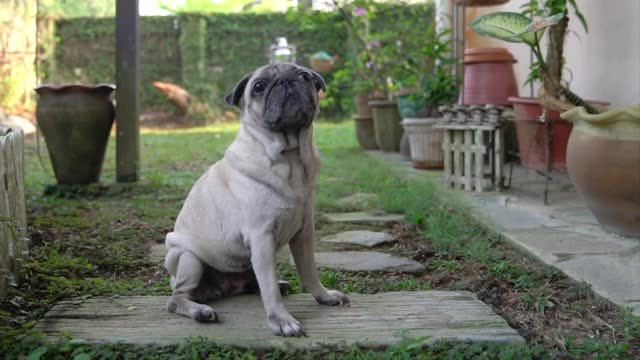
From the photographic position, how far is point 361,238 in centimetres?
435

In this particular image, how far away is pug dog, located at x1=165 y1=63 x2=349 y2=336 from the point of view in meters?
2.59

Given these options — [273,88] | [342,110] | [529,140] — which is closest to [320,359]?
[273,88]

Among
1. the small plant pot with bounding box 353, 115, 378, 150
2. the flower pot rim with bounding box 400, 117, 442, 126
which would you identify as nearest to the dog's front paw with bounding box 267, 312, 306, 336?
the flower pot rim with bounding box 400, 117, 442, 126

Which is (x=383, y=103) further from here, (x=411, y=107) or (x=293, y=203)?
(x=293, y=203)

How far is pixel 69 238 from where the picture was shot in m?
4.23

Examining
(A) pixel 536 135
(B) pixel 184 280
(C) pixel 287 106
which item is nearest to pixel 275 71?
(C) pixel 287 106

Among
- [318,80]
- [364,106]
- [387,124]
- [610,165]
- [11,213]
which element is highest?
[364,106]

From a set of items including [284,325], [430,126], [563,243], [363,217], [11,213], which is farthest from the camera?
[430,126]

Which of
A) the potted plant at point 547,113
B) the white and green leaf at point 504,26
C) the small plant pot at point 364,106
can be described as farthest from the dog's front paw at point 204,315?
the small plant pot at point 364,106

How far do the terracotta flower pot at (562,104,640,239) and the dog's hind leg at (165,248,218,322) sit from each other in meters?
2.24

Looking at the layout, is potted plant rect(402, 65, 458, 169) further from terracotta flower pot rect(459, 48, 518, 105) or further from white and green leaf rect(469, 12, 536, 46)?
white and green leaf rect(469, 12, 536, 46)

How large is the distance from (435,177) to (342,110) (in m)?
8.70

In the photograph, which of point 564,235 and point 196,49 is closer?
point 564,235

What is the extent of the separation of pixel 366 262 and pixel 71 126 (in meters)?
3.30
